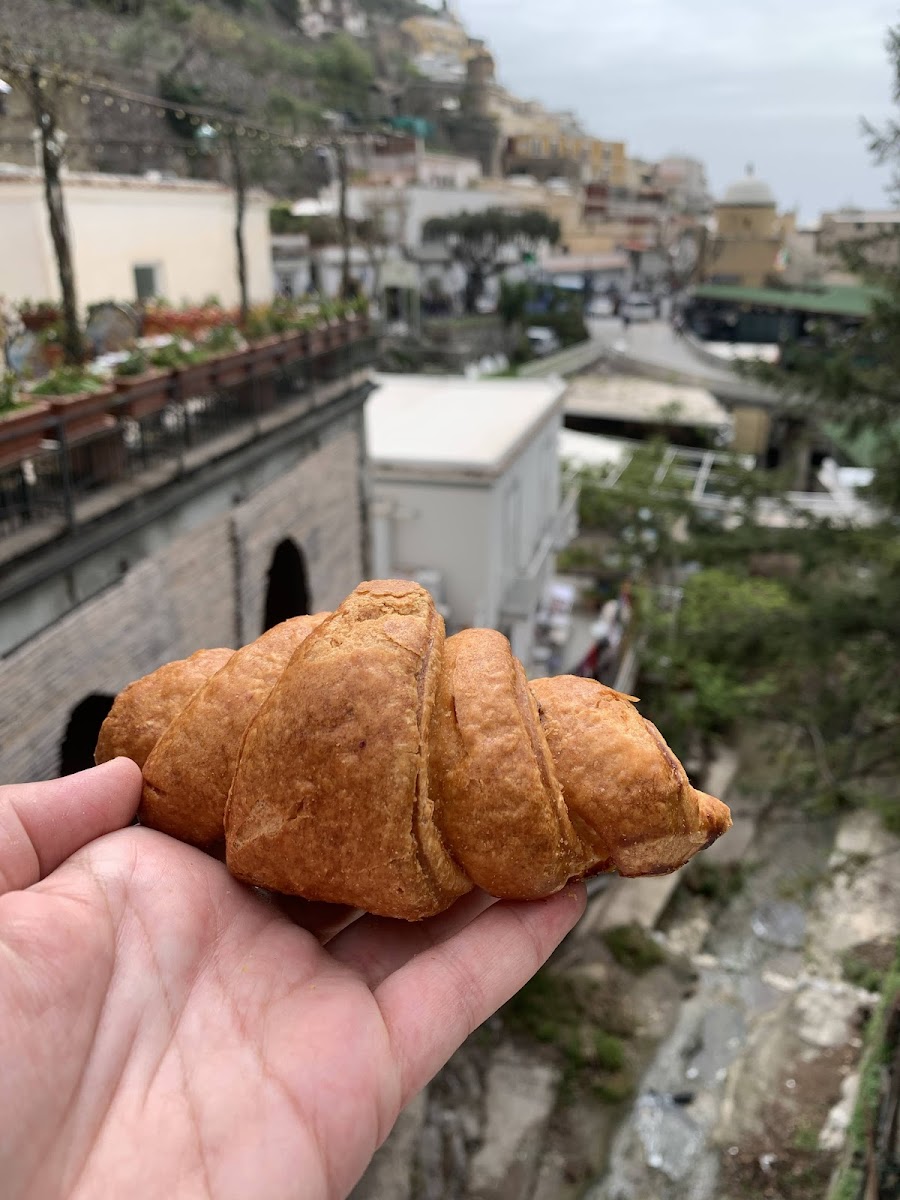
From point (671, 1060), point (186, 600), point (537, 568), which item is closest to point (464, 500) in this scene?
point (537, 568)

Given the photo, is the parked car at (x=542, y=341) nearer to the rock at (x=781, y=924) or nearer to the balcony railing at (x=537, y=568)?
the balcony railing at (x=537, y=568)

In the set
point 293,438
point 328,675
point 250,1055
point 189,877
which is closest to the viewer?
point 250,1055

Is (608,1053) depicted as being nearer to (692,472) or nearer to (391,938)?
(391,938)

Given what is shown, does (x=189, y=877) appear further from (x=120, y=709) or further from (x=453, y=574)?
(x=453, y=574)

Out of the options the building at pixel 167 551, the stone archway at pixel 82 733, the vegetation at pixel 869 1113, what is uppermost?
the building at pixel 167 551

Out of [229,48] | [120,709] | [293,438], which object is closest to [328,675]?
[120,709]

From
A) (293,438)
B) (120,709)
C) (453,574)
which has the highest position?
(120,709)

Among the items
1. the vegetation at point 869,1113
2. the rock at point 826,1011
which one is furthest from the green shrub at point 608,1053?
the vegetation at point 869,1113
